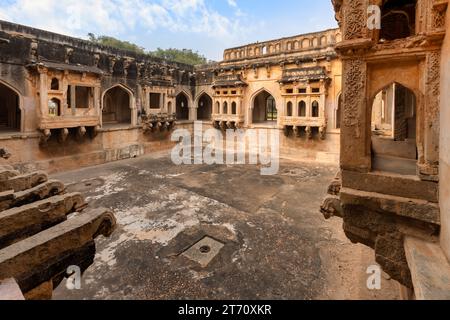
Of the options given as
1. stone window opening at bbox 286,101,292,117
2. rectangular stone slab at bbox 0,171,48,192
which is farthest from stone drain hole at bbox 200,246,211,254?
stone window opening at bbox 286,101,292,117

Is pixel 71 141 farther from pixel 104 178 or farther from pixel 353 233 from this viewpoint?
pixel 353 233

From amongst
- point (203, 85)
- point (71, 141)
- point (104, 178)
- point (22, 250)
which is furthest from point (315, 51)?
point (22, 250)

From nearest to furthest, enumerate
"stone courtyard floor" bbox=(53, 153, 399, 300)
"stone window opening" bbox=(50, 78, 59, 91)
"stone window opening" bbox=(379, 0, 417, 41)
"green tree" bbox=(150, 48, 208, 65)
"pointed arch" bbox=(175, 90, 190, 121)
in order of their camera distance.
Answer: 1. "stone courtyard floor" bbox=(53, 153, 399, 300)
2. "stone window opening" bbox=(379, 0, 417, 41)
3. "stone window opening" bbox=(50, 78, 59, 91)
4. "pointed arch" bbox=(175, 90, 190, 121)
5. "green tree" bbox=(150, 48, 208, 65)

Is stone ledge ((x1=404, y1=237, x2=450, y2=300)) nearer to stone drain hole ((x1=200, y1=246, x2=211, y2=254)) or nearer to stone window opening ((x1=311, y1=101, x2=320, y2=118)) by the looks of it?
stone drain hole ((x1=200, y1=246, x2=211, y2=254))

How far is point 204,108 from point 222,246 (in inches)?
587

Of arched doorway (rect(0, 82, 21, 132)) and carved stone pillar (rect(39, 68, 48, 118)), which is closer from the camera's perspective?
carved stone pillar (rect(39, 68, 48, 118))

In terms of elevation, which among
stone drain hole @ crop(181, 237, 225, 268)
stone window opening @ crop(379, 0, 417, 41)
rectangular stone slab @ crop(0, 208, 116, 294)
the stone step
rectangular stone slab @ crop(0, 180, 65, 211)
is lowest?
stone drain hole @ crop(181, 237, 225, 268)

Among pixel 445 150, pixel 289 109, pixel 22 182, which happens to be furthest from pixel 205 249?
pixel 289 109

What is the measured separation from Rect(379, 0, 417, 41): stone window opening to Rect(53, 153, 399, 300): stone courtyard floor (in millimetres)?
4099

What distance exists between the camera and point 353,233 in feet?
10.5

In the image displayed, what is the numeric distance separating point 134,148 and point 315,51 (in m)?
10.2

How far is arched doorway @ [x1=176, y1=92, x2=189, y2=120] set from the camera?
18.3 metres

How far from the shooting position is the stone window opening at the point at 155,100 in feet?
48.1

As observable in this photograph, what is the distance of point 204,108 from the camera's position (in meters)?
18.8
